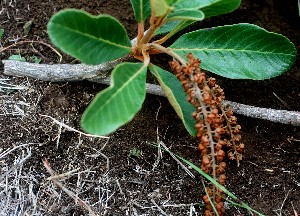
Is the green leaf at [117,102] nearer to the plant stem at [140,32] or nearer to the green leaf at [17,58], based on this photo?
the plant stem at [140,32]

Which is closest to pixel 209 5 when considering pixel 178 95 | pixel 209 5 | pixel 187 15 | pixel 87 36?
pixel 209 5

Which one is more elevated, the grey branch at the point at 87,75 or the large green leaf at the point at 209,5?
the large green leaf at the point at 209,5

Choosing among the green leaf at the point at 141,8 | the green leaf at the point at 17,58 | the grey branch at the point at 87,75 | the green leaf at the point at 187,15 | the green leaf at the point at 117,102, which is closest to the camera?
the green leaf at the point at 117,102

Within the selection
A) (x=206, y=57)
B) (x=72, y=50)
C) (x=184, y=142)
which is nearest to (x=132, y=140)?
(x=184, y=142)

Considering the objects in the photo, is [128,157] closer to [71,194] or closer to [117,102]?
[71,194]

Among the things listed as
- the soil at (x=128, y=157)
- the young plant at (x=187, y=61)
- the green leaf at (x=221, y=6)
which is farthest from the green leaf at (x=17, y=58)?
the green leaf at (x=221, y=6)
